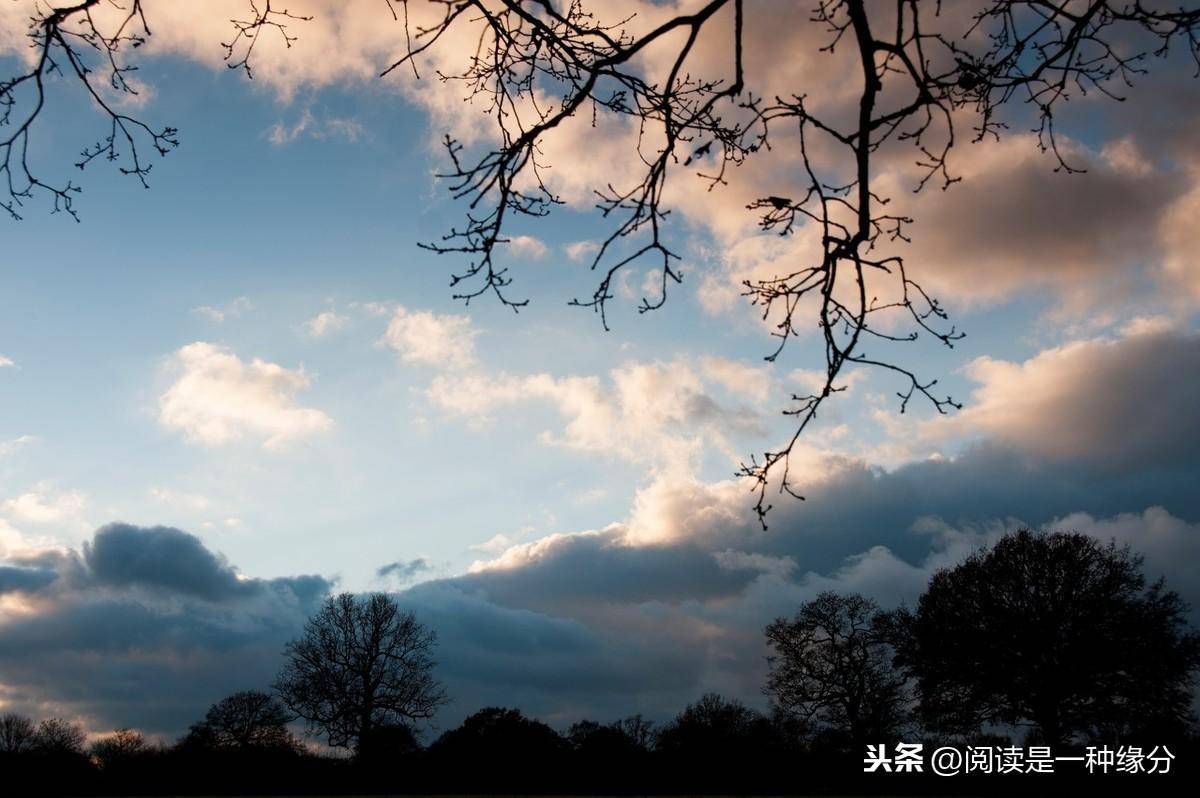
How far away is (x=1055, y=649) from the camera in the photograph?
28703 millimetres

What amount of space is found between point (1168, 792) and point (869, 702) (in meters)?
18.0

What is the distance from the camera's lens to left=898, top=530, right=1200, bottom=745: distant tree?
27.8m

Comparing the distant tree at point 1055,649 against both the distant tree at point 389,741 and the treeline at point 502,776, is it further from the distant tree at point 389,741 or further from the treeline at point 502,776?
the distant tree at point 389,741

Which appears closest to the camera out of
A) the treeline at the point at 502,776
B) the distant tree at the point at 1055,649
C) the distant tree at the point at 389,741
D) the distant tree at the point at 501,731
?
the treeline at the point at 502,776

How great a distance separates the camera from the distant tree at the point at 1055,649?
1094 inches

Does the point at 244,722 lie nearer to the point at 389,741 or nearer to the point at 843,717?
the point at 389,741

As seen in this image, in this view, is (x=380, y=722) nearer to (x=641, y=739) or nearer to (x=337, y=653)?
(x=337, y=653)

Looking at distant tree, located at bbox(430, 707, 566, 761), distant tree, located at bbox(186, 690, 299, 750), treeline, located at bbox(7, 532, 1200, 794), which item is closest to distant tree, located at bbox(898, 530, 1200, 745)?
treeline, located at bbox(7, 532, 1200, 794)

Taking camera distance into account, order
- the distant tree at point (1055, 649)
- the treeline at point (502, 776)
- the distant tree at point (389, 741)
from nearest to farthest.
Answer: the treeline at point (502, 776) < the distant tree at point (1055, 649) < the distant tree at point (389, 741)

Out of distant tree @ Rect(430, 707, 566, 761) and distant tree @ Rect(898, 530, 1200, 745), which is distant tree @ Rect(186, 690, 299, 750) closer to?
distant tree @ Rect(430, 707, 566, 761)

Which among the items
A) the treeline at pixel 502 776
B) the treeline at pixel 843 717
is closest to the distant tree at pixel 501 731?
the treeline at pixel 843 717

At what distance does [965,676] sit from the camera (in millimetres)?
29922
